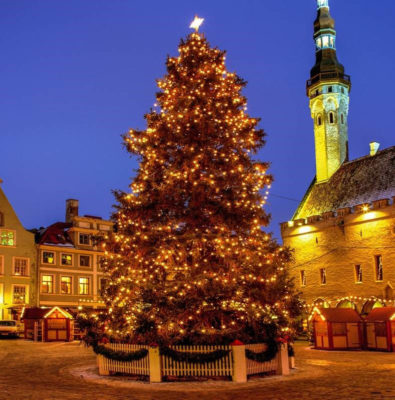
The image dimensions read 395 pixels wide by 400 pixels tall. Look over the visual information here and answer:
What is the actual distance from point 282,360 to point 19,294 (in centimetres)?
3614

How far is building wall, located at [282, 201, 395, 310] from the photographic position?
124ft

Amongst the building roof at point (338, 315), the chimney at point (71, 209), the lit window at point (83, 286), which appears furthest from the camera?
the chimney at point (71, 209)

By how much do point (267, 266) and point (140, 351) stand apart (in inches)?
177

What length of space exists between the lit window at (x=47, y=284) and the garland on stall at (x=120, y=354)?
34.2 metres

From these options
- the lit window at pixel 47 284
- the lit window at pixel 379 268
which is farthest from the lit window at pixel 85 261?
the lit window at pixel 379 268

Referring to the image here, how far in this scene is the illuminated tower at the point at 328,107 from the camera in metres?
49.1

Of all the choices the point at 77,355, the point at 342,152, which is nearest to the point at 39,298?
the point at 77,355

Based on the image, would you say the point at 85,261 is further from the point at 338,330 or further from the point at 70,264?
the point at 338,330

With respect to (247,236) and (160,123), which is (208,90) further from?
(247,236)

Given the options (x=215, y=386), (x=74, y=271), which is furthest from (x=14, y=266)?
(x=215, y=386)

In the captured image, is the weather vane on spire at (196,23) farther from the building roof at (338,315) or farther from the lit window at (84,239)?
the lit window at (84,239)

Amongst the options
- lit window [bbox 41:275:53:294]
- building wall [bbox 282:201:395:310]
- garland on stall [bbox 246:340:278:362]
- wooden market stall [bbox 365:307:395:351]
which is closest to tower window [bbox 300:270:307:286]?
building wall [bbox 282:201:395:310]

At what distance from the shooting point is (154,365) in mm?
15508

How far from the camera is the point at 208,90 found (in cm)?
1834
